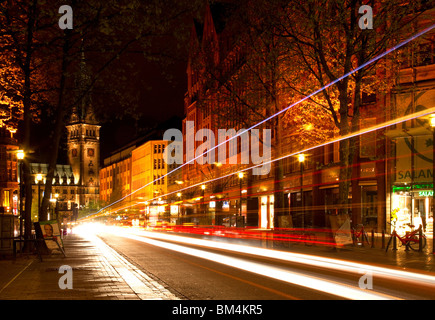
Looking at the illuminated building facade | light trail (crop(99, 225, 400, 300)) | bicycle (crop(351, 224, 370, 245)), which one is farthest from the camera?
the illuminated building facade

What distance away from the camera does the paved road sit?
11117 millimetres

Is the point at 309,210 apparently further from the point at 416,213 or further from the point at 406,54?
the point at 406,54

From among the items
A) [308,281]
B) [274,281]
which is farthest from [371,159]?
[274,281]

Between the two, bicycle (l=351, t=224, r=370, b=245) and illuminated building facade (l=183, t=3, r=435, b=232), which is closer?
bicycle (l=351, t=224, r=370, b=245)

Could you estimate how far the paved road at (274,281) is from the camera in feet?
36.5

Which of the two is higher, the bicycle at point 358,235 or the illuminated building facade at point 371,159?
the illuminated building facade at point 371,159

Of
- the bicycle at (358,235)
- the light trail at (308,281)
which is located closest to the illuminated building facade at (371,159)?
the bicycle at (358,235)

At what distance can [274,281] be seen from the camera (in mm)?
13391

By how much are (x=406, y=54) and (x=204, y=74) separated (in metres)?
13.4

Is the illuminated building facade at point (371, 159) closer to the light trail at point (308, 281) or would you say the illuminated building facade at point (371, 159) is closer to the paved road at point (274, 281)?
the light trail at point (308, 281)

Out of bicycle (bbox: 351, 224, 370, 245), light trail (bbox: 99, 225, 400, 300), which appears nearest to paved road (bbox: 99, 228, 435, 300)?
light trail (bbox: 99, 225, 400, 300)

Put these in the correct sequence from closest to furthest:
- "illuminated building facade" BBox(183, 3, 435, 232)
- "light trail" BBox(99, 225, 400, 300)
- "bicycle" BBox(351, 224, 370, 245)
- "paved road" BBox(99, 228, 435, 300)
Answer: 1. "light trail" BBox(99, 225, 400, 300)
2. "paved road" BBox(99, 228, 435, 300)
3. "bicycle" BBox(351, 224, 370, 245)
4. "illuminated building facade" BBox(183, 3, 435, 232)

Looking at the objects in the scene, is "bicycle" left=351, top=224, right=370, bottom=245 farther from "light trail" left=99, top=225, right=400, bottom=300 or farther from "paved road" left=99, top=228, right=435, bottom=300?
"light trail" left=99, top=225, right=400, bottom=300

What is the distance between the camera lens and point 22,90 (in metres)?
22.6
